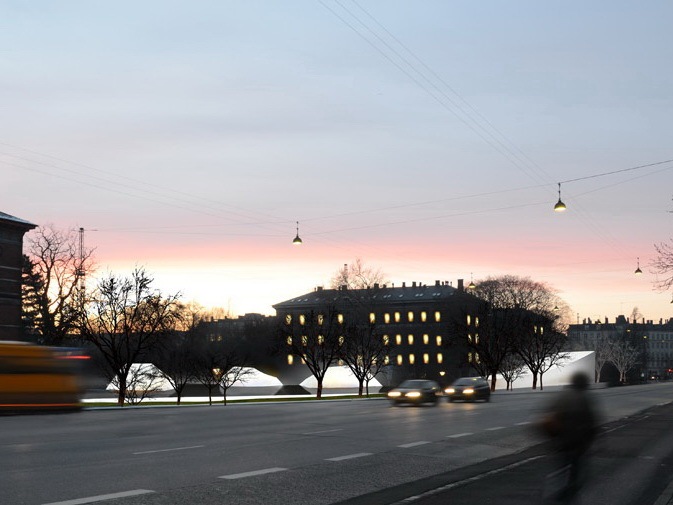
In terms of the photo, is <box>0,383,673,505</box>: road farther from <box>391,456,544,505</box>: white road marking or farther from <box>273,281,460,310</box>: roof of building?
<box>273,281,460,310</box>: roof of building

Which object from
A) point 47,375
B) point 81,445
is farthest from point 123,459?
point 47,375

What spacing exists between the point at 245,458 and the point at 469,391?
30830 mm

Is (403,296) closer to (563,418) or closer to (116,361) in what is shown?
(116,361)

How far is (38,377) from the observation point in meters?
29.2

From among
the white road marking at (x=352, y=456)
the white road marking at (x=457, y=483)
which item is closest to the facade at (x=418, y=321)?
the white road marking at (x=352, y=456)

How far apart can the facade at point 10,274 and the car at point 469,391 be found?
136 feet

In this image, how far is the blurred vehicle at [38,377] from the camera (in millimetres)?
28344

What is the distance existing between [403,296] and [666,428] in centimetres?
14280

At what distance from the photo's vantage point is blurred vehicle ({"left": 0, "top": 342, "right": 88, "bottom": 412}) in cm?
2834

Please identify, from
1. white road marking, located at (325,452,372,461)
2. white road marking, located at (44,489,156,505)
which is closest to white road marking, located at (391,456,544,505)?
white road marking, located at (325,452,372,461)

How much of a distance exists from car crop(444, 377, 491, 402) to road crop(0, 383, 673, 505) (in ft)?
61.6

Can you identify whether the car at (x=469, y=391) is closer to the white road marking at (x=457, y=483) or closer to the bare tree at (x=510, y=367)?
the white road marking at (x=457, y=483)

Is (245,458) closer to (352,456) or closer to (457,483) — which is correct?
(352,456)

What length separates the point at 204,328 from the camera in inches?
6462
